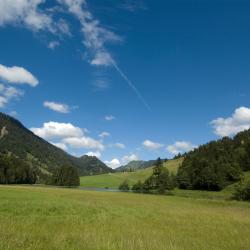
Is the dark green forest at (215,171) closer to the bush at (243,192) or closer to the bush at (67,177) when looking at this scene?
the bush at (243,192)

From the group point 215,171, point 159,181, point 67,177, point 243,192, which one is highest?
point 67,177

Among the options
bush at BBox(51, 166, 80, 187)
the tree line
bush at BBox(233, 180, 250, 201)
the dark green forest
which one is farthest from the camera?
bush at BBox(51, 166, 80, 187)

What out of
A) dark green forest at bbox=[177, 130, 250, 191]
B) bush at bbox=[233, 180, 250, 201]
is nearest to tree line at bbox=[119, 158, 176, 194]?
dark green forest at bbox=[177, 130, 250, 191]

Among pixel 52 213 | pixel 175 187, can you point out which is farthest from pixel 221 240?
pixel 175 187

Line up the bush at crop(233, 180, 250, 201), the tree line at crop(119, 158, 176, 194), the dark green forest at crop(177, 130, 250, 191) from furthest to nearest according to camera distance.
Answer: the tree line at crop(119, 158, 176, 194) → the dark green forest at crop(177, 130, 250, 191) → the bush at crop(233, 180, 250, 201)

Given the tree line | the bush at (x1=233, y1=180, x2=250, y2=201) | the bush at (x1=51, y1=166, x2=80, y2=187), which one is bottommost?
the bush at (x1=233, y1=180, x2=250, y2=201)

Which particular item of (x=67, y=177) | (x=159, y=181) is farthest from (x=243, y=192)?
(x=67, y=177)

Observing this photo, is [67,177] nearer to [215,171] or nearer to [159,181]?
[159,181]

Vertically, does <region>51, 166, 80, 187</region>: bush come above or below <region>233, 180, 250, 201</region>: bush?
above

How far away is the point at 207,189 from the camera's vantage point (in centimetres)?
12988

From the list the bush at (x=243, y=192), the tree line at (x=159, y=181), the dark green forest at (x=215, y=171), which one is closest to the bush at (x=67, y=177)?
the tree line at (x=159, y=181)

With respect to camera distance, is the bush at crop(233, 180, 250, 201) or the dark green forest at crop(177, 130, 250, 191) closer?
the bush at crop(233, 180, 250, 201)

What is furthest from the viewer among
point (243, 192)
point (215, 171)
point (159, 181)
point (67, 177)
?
point (67, 177)

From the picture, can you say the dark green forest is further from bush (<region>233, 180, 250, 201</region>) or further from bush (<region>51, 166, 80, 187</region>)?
bush (<region>51, 166, 80, 187</region>)
